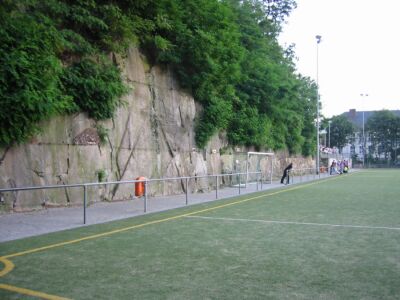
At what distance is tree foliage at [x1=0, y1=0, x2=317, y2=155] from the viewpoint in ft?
38.9

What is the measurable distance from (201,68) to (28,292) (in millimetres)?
16999

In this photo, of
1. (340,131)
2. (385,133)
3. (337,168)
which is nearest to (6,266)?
(337,168)

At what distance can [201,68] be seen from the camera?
69.2 ft

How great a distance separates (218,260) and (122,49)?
11.6m

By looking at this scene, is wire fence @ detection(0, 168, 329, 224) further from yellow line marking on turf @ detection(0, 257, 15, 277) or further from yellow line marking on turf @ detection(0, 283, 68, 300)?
yellow line marking on turf @ detection(0, 283, 68, 300)

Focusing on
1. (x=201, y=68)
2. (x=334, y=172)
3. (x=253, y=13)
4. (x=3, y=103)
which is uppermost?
(x=253, y=13)

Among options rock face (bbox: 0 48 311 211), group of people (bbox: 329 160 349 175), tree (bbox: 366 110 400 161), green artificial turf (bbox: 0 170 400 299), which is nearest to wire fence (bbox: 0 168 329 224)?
rock face (bbox: 0 48 311 211)

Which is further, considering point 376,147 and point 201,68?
point 376,147

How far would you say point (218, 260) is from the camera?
698cm

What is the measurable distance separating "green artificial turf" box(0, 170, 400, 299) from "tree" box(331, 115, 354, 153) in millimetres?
95129

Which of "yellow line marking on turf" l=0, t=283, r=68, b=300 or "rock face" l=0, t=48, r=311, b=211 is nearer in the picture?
"yellow line marking on turf" l=0, t=283, r=68, b=300

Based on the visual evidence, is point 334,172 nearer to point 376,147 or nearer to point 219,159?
point 219,159

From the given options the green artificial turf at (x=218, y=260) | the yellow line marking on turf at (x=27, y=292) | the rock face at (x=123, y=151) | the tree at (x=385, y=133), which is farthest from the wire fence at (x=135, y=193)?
the tree at (x=385, y=133)

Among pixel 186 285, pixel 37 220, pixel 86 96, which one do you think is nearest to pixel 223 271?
pixel 186 285
